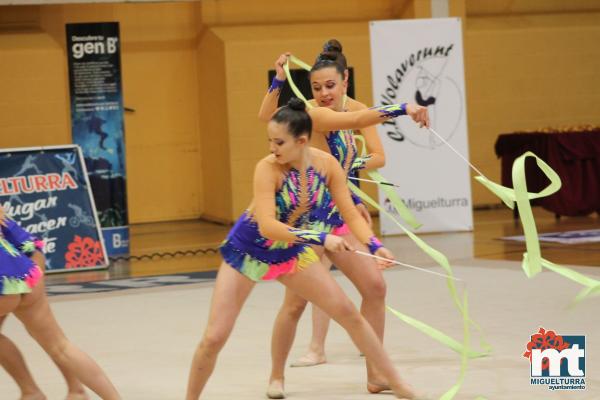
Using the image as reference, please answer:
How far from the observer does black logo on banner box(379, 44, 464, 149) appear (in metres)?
11.3

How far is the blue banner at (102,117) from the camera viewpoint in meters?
10.8

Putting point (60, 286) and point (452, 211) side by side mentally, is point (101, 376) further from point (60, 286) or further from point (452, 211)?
point (452, 211)

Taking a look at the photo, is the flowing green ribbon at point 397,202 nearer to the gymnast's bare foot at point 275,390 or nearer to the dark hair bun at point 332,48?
the dark hair bun at point 332,48

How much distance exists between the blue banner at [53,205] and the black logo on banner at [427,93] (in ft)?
10.6

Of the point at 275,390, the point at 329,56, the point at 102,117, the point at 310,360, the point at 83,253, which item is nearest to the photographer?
the point at 275,390

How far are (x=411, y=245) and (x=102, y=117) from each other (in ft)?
10.9

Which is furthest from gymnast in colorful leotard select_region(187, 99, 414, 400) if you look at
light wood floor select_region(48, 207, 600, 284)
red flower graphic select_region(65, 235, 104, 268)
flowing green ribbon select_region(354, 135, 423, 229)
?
red flower graphic select_region(65, 235, 104, 268)

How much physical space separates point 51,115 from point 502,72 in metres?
5.60

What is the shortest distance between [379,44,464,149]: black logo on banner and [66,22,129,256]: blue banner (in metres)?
2.70

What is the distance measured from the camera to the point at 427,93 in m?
11.4

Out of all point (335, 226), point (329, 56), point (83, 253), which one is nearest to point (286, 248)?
point (335, 226)

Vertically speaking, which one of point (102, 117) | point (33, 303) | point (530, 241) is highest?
point (102, 117)

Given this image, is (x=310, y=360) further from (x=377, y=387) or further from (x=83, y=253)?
(x=83, y=253)

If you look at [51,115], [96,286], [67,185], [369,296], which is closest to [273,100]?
[369,296]
